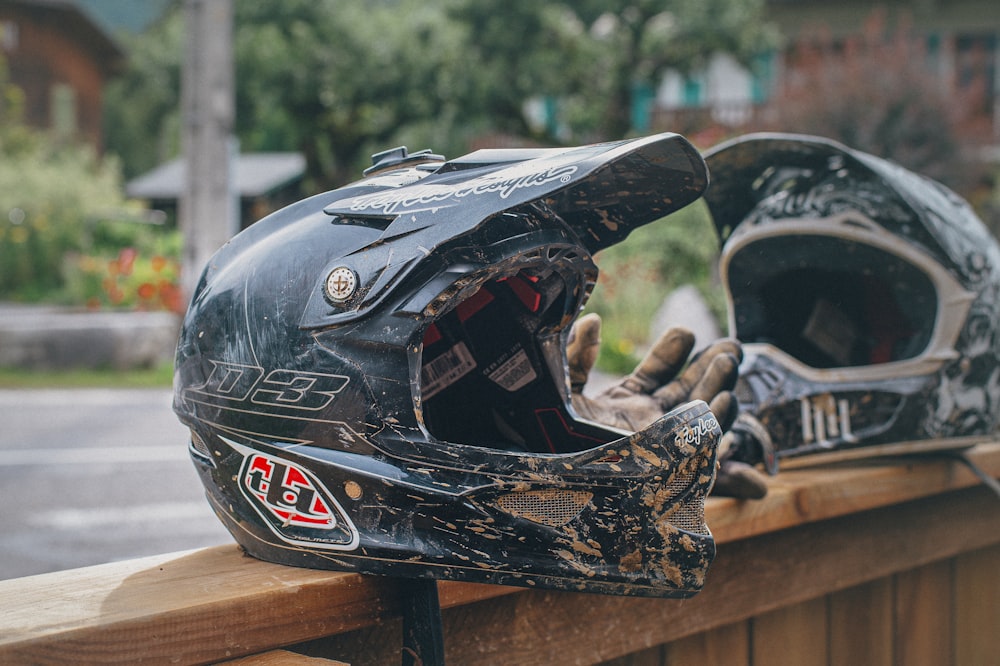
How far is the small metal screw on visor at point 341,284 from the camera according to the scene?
3.89 ft

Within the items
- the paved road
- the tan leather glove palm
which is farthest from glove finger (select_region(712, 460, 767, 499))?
the paved road

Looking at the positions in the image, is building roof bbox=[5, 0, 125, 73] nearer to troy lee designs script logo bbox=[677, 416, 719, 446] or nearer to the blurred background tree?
the blurred background tree

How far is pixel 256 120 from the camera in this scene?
20188 millimetres

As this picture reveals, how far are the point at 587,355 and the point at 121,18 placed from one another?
76766 millimetres

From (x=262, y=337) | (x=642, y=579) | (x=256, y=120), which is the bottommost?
(x=256, y=120)

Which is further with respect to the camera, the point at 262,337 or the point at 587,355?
the point at 587,355

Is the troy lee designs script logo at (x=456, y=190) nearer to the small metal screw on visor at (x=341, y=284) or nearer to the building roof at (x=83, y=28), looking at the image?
the small metal screw on visor at (x=341, y=284)

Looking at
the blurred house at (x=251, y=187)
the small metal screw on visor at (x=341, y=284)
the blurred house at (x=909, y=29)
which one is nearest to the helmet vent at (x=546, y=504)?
the small metal screw on visor at (x=341, y=284)

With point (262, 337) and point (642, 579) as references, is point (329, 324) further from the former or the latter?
point (642, 579)

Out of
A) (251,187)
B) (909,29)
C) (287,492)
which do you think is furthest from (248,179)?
(287,492)

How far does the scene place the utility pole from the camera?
929cm

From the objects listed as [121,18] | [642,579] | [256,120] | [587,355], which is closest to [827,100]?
[587,355]

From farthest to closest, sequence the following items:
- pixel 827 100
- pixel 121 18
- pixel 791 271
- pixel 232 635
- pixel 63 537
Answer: pixel 121 18 < pixel 827 100 < pixel 63 537 < pixel 791 271 < pixel 232 635

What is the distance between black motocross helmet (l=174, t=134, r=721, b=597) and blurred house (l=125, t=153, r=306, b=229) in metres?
22.7
